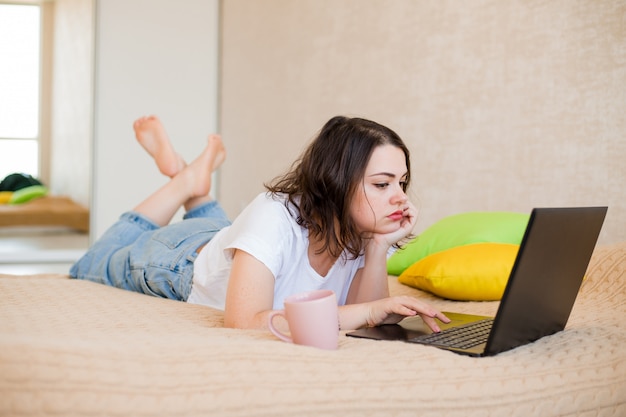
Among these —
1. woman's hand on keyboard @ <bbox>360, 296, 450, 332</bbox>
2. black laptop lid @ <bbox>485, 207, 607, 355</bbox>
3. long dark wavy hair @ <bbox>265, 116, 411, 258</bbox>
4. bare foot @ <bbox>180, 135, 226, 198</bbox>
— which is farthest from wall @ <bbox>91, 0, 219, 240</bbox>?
black laptop lid @ <bbox>485, 207, 607, 355</bbox>

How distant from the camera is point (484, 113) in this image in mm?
2824

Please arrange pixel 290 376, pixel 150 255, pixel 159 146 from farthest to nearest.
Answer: pixel 159 146 < pixel 150 255 < pixel 290 376

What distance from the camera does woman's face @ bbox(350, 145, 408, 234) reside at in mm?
1510

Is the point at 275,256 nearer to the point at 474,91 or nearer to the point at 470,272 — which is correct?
the point at 470,272

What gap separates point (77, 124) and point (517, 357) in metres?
4.23

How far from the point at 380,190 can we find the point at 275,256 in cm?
27

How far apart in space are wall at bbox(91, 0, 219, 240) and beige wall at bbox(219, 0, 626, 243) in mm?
845

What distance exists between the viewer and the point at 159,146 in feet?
9.31

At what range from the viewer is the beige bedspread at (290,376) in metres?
0.88

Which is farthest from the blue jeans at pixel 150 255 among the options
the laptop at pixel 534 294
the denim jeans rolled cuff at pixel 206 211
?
the laptop at pixel 534 294

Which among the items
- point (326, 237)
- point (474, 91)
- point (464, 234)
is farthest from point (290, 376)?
point (474, 91)

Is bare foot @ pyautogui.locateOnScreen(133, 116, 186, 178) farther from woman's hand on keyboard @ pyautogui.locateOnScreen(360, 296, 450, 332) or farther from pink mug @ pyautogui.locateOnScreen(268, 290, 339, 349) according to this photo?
pink mug @ pyautogui.locateOnScreen(268, 290, 339, 349)

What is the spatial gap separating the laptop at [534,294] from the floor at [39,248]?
12.9 feet

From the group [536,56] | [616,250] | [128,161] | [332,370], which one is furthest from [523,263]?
[128,161]
